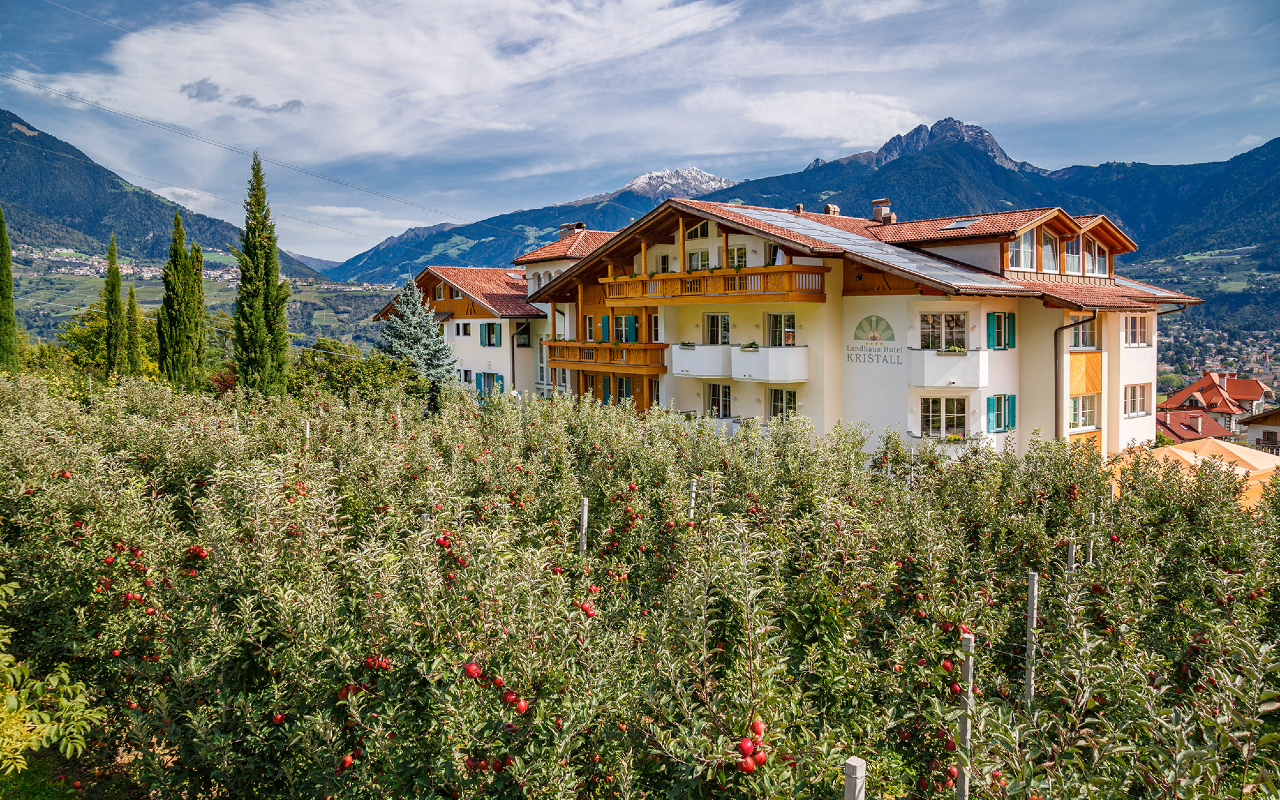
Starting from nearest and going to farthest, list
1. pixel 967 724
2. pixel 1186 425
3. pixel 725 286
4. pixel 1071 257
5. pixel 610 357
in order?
pixel 967 724 → pixel 725 286 → pixel 1071 257 → pixel 610 357 → pixel 1186 425

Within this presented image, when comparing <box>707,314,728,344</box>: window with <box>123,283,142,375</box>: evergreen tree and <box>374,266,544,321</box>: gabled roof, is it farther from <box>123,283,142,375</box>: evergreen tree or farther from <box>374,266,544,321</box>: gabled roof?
<box>123,283,142,375</box>: evergreen tree

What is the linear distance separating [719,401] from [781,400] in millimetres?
3175

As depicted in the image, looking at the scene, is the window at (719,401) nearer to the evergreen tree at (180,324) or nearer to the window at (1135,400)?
the window at (1135,400)

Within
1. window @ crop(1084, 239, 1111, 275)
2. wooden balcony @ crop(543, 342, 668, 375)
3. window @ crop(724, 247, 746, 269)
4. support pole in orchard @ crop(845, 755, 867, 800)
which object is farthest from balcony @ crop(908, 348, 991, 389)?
support pole in orchard @ crop(845, 755, 867, 800)

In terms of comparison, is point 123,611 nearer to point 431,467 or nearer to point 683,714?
point 431,467

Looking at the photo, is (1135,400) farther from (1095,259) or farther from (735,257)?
(735,257)

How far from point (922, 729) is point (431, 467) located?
8.77 meters

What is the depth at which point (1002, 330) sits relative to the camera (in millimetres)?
24688

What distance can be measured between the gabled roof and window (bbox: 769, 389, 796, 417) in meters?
18.4

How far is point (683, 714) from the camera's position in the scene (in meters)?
4.52

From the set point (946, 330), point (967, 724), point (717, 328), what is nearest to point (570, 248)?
point (717, 328)

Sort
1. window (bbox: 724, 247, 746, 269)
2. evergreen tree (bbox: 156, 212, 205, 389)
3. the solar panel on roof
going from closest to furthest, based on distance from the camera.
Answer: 1. the solar panel on roof
2. window (bbox: 724, 247, 746, 269)
3. evergreen tree (bbox: 156, 212, 205, 389)

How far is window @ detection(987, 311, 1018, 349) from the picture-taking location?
2416cm

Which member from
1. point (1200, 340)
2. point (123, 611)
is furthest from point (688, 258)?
point (1200, 340)
